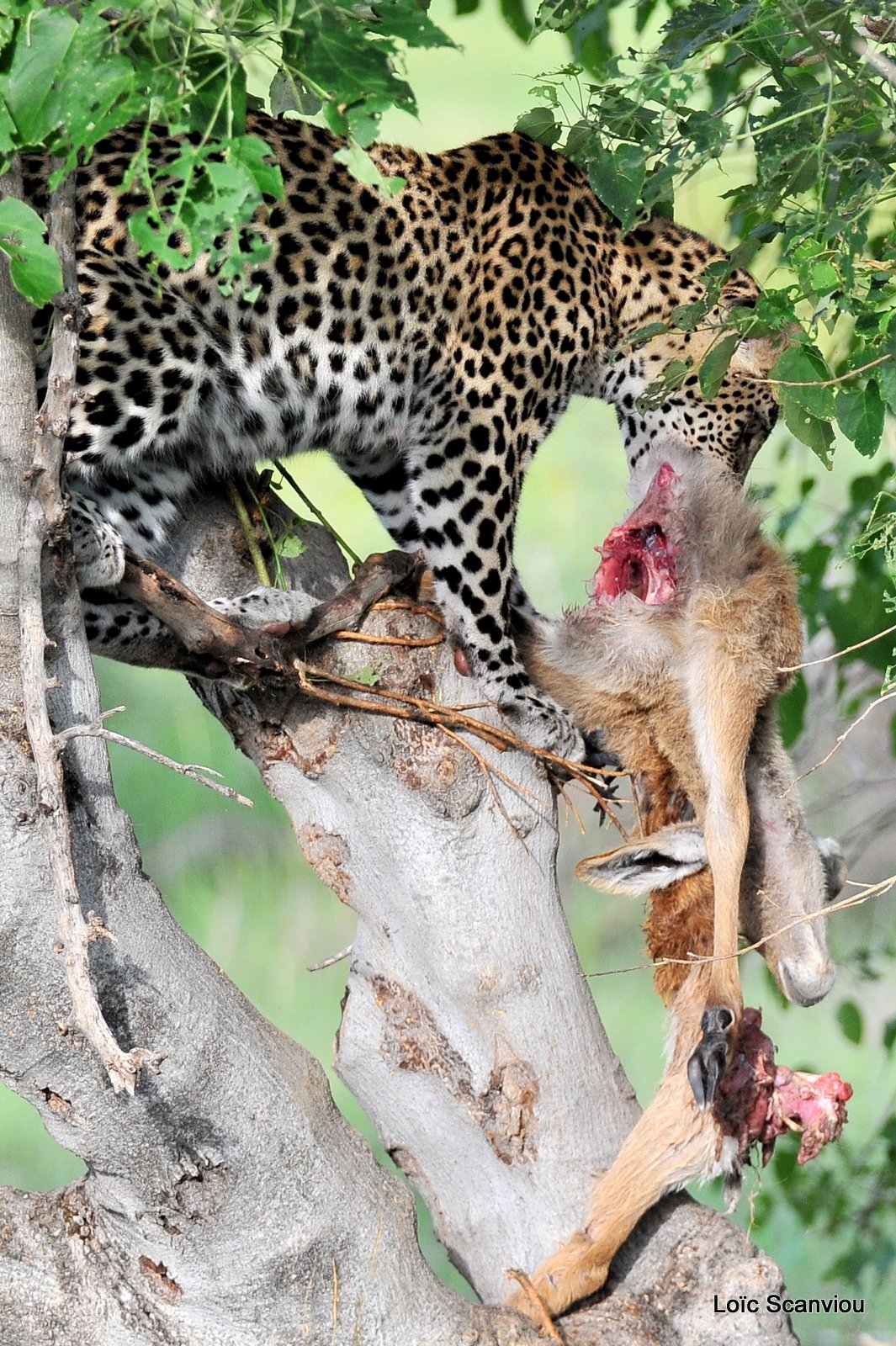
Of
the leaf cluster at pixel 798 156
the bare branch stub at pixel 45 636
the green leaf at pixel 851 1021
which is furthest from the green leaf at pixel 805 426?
the green leaf at pixel 851 1021

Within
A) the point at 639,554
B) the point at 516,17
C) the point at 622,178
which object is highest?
the point at 516,17

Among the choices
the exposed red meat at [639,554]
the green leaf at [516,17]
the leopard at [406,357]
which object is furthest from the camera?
the green leaf at [516,17]

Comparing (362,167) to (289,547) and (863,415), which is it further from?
(289,547)

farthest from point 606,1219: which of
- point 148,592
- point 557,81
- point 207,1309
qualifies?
point 557,81

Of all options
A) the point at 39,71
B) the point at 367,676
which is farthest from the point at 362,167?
the point at 367,676

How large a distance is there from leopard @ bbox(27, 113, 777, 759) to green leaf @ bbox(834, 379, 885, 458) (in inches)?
9.6

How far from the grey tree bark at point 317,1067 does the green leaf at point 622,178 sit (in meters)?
0.83

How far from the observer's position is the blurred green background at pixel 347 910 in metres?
5.96

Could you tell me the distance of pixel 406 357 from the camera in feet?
9.96

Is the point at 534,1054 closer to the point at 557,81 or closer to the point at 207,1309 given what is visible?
the point at 207,1309

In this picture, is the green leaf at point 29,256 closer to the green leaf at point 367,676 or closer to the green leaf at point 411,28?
the green leaf at point 411,28

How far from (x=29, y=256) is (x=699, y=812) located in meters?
1.46

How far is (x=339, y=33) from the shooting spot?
1474mm

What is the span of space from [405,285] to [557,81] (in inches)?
34.9
